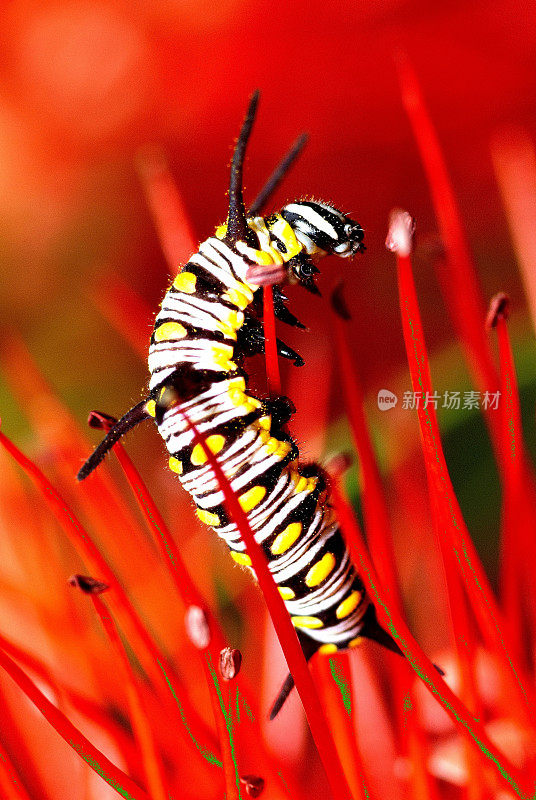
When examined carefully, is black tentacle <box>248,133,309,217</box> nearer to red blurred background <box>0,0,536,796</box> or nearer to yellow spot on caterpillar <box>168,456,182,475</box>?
yellow spot on caterpillar <box>168,456,182,475</box>

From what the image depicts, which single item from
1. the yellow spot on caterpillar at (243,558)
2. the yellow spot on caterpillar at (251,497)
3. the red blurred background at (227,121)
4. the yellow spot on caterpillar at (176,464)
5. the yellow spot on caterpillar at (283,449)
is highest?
the red blurred background at (227,121)

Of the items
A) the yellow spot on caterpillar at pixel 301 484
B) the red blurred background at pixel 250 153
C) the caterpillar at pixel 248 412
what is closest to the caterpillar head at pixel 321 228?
the caterpillar at pixel 248 412

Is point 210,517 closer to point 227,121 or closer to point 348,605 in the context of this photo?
point 348,605

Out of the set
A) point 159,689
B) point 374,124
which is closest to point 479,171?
point 374,124

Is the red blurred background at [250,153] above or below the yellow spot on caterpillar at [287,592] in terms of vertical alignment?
above

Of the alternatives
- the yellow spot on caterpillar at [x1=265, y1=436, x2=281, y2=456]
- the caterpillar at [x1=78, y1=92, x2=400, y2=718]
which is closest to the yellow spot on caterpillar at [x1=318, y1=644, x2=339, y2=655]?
the caterpillar at [x1=78, y1=92, x2=400, y2=718]

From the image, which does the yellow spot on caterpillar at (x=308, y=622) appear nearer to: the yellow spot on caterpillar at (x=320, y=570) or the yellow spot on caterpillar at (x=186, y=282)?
the yellow spot on caterpillar at (x=320, y=570)

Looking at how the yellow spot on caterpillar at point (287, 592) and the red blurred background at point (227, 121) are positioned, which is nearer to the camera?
the yellow spot on caterpillar at point (287, 592)
